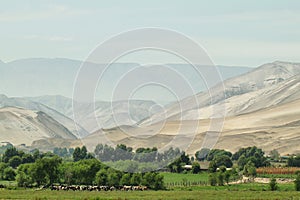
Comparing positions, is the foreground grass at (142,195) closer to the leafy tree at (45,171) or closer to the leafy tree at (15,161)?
the leafy tree at (45,171)

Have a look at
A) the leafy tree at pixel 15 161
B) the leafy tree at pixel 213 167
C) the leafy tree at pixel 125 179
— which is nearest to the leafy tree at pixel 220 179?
the leafy tree at pixel 125 179

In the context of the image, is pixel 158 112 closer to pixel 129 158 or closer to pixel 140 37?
pixel 129 158

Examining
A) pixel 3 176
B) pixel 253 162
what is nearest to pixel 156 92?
pixel 3 176

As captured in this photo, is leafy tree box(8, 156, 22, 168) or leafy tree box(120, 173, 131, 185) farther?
leafy tree box(8, 156, 22, 168)

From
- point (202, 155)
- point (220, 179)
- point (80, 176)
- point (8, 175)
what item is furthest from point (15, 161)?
point (220, 179)

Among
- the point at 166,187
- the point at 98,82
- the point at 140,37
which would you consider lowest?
the point at 166,187

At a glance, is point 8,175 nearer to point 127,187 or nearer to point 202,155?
point 127,187

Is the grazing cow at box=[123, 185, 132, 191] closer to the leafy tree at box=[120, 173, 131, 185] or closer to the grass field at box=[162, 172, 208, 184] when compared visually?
the leafy tree at box=[120, 173, 131, 185]

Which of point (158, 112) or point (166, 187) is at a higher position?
point (158, 112)

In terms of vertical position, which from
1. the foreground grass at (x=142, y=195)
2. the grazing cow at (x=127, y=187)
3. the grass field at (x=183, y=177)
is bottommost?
the foreground grass at (x=142, y=195)

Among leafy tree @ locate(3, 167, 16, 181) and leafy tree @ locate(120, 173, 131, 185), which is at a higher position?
leafy tree @ locate(3, 167, 16, 181)

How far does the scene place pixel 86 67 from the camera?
155 feet

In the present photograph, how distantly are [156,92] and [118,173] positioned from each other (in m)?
25.8

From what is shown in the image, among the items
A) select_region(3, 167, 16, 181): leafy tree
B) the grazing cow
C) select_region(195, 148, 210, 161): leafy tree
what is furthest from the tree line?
select_region(195, 148, 210, 161): leafy tree
